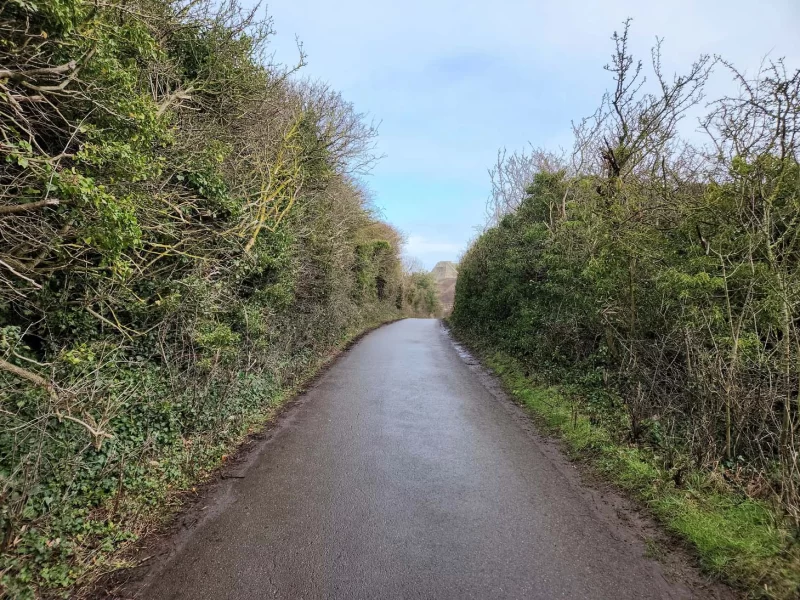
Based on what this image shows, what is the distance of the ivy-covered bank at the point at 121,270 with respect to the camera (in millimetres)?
3344

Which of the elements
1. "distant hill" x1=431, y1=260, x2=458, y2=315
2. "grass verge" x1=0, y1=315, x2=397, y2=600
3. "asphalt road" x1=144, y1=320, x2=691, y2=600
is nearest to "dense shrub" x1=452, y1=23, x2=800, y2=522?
"asphalt road" x1=144, y1=320, x2=691, y2=600

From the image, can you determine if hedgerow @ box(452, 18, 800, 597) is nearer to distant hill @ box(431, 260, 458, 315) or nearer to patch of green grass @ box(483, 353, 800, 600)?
patch of green grass @ box(483, 353, 800, 600)

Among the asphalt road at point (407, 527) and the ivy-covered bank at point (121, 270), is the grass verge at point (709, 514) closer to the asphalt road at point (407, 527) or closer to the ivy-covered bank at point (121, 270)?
the asphalt road at point (407, 527)

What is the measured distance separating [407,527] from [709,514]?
2.88 metres

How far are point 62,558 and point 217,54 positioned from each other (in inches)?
285

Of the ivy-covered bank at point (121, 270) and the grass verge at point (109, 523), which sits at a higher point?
the ivy-covered bank at point (121, 270)

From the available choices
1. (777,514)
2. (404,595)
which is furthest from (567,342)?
(404,595)

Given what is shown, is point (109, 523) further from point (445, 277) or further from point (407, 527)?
point (445, 277)

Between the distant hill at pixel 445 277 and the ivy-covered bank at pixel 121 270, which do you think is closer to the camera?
the ivy-covered bank at pixel 121 270

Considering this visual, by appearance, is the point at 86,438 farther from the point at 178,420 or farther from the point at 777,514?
the point at 777,514

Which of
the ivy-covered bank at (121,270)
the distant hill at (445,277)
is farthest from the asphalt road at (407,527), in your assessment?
the distant hill at (445,277)

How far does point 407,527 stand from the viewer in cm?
396

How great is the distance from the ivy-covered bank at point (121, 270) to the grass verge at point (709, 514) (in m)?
4.94

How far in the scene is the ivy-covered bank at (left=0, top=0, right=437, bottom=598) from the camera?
3344 millimetres
